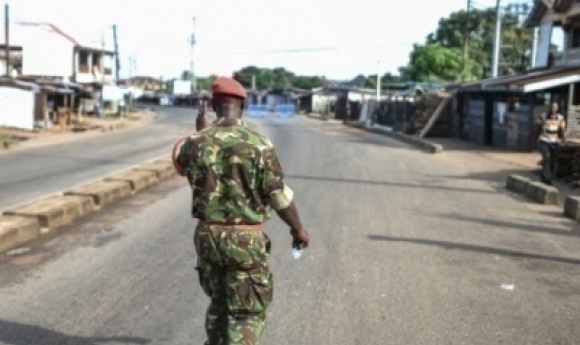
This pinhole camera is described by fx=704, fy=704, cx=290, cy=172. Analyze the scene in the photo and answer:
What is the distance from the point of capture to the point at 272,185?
11.4 ft

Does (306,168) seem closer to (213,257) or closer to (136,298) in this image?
(136,298)

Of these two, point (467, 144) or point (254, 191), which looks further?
point (467, 144)

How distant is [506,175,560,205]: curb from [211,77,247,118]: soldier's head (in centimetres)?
968

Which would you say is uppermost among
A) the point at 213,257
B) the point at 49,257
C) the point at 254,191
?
the point at 254,191

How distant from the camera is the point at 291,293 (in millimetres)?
6012

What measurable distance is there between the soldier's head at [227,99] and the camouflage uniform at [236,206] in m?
0.06

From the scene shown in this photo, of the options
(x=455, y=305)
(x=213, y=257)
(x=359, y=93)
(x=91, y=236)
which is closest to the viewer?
(x=213, y=257)

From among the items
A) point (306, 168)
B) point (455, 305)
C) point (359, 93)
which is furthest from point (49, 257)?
point (359, 93)

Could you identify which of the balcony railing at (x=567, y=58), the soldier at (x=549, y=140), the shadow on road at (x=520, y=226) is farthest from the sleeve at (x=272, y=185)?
the balcony railing at (x=567, y=58)

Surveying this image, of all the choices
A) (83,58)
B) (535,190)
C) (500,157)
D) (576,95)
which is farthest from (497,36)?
(83,58)

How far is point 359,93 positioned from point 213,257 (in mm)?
64966

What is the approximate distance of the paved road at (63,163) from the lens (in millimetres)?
13391

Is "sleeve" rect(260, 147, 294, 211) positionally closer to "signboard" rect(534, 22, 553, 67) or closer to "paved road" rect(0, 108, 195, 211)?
"paved road" rect(0, 108, 195, 211)

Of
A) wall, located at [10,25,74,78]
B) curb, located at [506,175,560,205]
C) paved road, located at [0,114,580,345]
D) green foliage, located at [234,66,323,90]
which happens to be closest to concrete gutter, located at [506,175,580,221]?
curb, located at [506,175,560,205]
